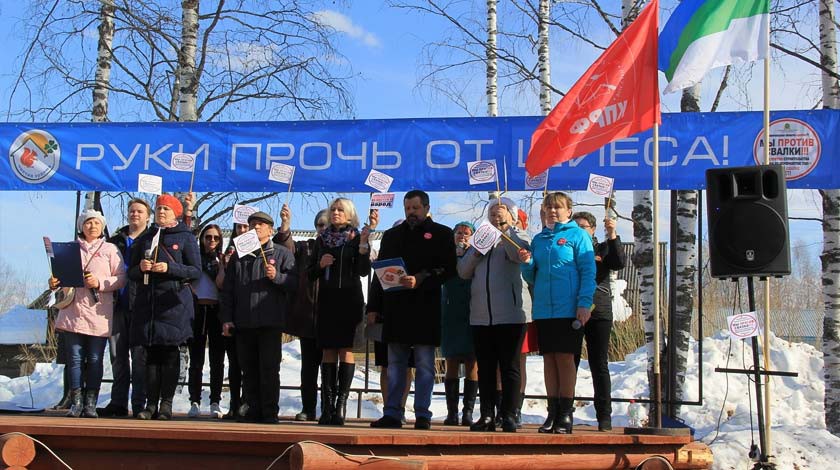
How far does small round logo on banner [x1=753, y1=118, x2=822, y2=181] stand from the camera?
24.3 feet

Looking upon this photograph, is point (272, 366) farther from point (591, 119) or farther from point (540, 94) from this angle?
point (540, 94)

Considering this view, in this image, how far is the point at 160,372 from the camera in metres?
7.19

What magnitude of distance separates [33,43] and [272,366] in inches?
283

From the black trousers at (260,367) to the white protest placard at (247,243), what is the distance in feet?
2.02

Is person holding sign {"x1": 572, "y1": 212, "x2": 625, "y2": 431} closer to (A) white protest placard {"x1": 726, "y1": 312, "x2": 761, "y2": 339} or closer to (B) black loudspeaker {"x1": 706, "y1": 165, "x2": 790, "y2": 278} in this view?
(B) black loudspeaker {"x1": 706, "y1": 165, "x2": 790, "y2": 278}

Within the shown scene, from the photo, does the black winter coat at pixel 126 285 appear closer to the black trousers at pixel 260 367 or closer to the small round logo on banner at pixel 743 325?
the black trousers at pixel 260 367

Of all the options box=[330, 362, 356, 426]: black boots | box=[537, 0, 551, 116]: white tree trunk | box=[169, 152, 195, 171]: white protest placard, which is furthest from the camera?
box=[537, 0, 551, 116]: white tree trunk

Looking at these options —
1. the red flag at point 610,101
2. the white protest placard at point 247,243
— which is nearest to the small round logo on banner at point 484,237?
the red flag at point 610,101

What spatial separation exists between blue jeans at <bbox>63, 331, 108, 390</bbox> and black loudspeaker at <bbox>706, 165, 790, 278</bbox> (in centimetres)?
475

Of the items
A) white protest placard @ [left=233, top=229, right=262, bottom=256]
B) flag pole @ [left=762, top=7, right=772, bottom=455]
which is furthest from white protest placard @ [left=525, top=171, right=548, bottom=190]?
white protest placard @ [left=233, top=229, right=262, bottom=256]

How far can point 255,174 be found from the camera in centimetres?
825

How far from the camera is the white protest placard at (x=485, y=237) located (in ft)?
20.6

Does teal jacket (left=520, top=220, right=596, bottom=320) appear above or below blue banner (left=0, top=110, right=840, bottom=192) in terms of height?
below

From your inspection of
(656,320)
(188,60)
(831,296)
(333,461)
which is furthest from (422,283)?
(188,60)
